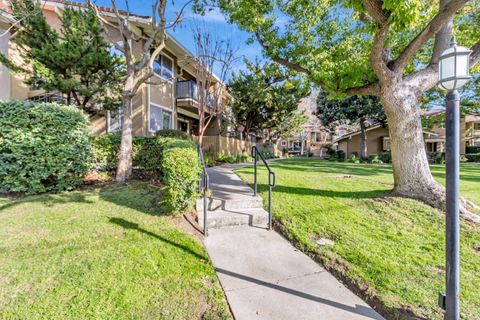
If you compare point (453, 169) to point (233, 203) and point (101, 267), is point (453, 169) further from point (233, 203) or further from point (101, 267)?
point (101, 267)

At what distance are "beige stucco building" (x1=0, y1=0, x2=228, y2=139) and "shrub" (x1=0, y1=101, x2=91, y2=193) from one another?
380 centimetres

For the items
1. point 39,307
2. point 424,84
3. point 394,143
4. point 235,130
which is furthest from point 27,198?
point 235,130

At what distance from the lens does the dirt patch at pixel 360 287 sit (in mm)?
2281

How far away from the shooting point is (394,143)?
5.14 metres

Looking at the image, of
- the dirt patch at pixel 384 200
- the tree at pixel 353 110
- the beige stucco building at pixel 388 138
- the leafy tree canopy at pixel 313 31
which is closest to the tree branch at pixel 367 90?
the leafy tree canopy at pixel 313 31

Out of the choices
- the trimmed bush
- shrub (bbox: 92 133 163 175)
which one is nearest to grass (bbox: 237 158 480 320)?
shrub (bbox: 92 133 163 175)

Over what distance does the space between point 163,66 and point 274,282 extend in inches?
513

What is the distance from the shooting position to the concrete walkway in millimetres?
2305

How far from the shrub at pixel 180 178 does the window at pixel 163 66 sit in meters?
9.45

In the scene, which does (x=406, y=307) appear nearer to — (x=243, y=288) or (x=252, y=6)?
(x=243, y=288)

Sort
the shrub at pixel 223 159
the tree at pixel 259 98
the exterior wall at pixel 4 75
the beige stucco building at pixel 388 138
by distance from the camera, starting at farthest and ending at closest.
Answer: the beige stucco building at pixel 388 138, the tree at pixel 259 98, the shrub at pixel 223 159, the exterior wall at pixel 4 75

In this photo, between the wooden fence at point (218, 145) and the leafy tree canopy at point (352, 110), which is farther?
the leafy tree canopy at point (352, 110)

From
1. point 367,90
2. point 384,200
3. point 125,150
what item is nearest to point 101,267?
point 125,150

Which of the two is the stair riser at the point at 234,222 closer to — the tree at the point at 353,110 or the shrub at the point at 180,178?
the shrub at the point at 180,178
